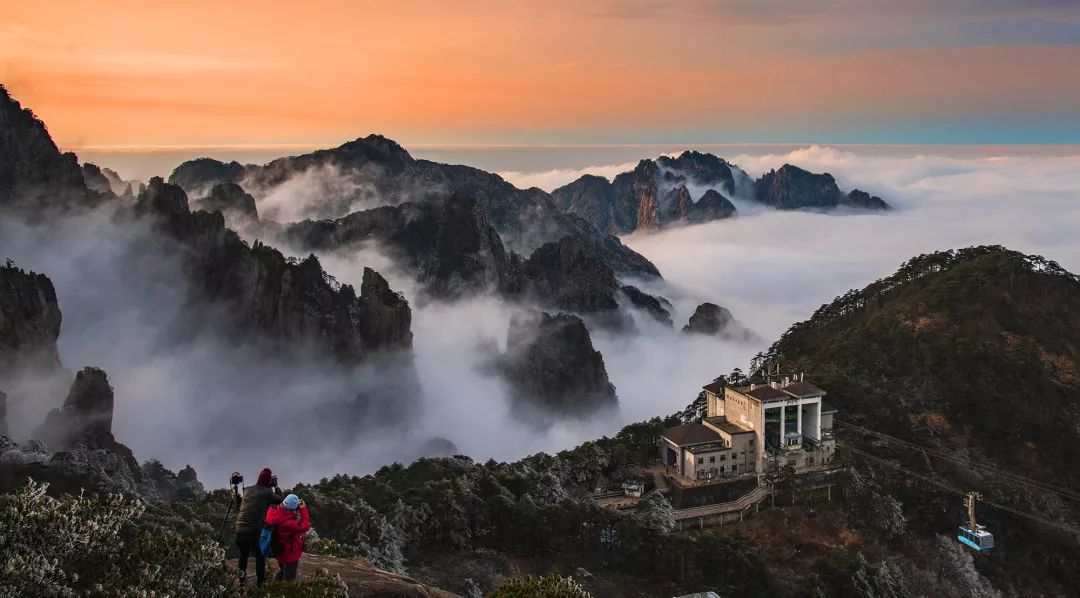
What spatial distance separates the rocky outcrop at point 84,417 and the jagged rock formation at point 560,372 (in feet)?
344

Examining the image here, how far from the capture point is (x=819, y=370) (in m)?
87.1

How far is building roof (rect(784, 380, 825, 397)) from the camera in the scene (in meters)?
68.1

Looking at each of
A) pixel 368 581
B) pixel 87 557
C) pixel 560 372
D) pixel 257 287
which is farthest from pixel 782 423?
pixel 257 287

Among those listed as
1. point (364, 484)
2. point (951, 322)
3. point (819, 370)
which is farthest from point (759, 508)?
point (951, 322)

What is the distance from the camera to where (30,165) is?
128375mm

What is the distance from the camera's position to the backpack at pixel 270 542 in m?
18.3

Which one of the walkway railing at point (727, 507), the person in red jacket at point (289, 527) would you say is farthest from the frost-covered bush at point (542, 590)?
the walkway railing at point (727, 507)

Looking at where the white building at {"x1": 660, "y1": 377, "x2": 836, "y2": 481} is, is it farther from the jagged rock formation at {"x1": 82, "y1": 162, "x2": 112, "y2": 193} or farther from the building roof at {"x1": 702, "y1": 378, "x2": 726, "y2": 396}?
the jagged rock formation at {"x1": 82, "y1": 162, "x2": 112, "y2": 193}

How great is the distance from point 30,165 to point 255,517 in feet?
464

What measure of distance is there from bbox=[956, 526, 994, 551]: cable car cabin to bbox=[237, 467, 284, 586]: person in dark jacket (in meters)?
57.9

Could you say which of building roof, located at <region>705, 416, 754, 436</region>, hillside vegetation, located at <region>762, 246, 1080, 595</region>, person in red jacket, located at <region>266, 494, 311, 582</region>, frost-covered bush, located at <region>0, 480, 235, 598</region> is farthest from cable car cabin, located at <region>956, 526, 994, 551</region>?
frost-covered bush, located at <region>0, 480, 235, 598</region>

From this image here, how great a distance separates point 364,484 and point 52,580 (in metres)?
52.1

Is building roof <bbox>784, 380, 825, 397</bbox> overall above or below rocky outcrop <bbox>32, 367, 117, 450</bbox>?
above

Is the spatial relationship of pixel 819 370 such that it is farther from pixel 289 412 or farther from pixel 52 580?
pixel 289 412
